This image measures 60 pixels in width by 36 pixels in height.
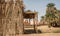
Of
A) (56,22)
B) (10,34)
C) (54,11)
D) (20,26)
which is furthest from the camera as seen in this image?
(54,11)

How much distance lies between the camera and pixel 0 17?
1016 cm

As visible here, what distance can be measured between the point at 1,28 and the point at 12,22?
4.67 feet

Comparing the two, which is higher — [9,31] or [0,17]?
[0,17]

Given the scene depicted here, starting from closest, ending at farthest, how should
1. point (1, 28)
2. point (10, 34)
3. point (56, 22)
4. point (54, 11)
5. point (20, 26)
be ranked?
1. point (1, 28)
2. point (10, 34)
3. point (20, 26)
4. point (56, 22)
5. point (54, 11)

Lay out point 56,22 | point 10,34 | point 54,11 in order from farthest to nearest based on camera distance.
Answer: point 54,11, point 56,22, point 10,34

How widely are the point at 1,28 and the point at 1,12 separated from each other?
1462mm

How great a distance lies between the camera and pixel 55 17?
45219 millimetres

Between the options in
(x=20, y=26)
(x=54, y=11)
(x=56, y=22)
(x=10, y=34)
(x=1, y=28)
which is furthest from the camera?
(x=54, y=11)

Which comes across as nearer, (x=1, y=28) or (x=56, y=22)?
(x=1, y=28)

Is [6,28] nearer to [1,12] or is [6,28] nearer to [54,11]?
[1,12]

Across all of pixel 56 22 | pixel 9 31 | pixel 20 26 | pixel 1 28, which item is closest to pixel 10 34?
pixel 9 31

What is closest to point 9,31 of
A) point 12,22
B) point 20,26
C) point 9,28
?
point 9,28

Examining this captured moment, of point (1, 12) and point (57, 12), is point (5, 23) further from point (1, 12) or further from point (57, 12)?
point (57, 12)

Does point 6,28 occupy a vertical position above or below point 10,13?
below
